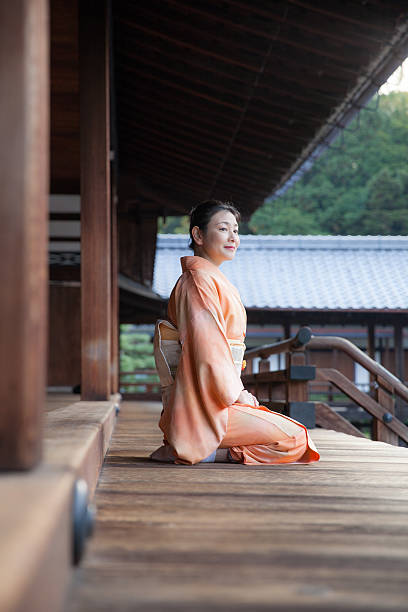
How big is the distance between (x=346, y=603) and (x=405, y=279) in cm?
1730

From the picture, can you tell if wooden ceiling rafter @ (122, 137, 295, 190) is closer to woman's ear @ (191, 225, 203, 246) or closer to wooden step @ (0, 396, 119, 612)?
woman's ear @ (191, 225, 203, 246)

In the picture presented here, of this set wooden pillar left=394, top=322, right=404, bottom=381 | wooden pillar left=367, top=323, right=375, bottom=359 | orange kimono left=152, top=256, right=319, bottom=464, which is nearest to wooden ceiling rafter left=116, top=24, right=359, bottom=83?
orange kimono left=152, top=256, right=319, bottom=464

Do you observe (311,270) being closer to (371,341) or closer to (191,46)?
(371,341)

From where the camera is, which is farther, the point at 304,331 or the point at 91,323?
the point at 304,331

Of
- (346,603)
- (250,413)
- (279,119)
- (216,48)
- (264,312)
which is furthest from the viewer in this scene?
(264,312)

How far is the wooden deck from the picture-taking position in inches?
46.9

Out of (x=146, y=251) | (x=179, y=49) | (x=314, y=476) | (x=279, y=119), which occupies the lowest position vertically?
(x=314, y=476)

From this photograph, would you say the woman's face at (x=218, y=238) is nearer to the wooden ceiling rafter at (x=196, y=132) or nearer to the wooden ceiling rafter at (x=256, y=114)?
the wooden ceiling rafter at (x=256, y=114)

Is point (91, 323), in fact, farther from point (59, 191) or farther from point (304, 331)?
point (59, 191)

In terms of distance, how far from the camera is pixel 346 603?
1.17 metres

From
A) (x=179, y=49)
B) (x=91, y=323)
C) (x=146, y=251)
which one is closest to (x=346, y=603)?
(x=91, y=323)

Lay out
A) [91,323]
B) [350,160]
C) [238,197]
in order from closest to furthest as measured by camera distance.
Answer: [91,323] → [238,197] → [350,160]

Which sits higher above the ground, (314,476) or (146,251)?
(146,251)

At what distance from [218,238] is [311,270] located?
48.3ft
